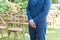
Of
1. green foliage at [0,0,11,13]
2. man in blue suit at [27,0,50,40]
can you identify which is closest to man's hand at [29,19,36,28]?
man in blue suit at [27,0,50,40]

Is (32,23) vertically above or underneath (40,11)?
underneath

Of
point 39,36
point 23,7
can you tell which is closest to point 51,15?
point 23,7

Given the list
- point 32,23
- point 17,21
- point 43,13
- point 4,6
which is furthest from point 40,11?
point 4,6

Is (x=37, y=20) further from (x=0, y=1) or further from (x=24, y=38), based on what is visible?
(x=0, y=1)

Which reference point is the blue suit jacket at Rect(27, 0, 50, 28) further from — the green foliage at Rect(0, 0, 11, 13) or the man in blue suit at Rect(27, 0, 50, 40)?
the green foliage at Rect(0, 0, 11, 13)

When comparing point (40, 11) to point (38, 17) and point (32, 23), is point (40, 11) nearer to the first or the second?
point (38, 17)

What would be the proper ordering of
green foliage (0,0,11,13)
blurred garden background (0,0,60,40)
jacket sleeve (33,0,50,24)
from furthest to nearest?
green foliage (0,0,11,13)
blurred garden background (0,0,60,40)
jacket sleeve (33,0,50,24)

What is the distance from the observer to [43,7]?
4.57 metres

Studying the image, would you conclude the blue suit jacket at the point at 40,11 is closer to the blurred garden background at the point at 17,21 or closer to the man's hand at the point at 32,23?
the man's hand at the point at 32,23

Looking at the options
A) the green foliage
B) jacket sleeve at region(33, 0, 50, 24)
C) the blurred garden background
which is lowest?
the blurred garden background

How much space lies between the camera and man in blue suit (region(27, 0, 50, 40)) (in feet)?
15.0

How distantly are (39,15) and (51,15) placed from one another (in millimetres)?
6942

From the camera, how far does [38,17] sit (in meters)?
4.56

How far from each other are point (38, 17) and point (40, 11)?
13 centimetres
